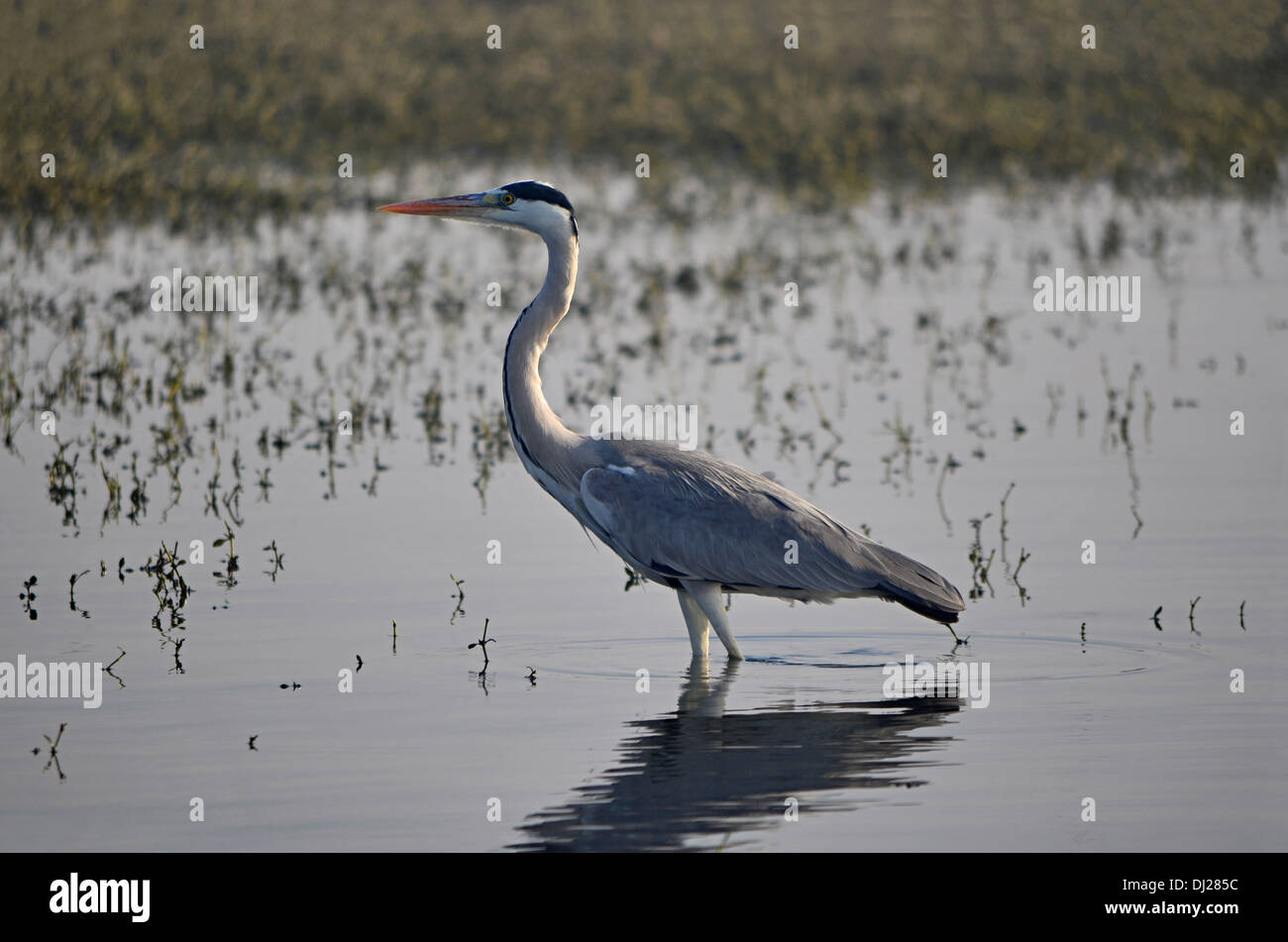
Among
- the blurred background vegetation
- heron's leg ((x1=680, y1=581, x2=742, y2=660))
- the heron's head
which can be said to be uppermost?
the blurred background vegetation

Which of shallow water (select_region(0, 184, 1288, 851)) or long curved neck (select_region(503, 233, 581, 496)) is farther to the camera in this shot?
long curved neck (select_region(503, 233, 581, 496))

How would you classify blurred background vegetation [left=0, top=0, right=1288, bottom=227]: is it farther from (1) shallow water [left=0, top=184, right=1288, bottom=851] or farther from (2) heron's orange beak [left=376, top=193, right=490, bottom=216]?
(2) heron's orange beak [left=376, top=193, right=490, bottom=216]

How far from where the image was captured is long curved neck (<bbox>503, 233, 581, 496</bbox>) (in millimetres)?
8164

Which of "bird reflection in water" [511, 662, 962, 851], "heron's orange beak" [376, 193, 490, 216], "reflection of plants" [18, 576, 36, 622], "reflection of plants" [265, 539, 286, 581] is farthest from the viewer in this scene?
"reflection of plants" [265, 539, 286, 581]

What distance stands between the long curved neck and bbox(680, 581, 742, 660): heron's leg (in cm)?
66

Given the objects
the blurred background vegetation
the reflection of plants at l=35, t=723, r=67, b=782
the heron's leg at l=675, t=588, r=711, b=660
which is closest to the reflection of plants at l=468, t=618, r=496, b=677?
the heron's leg at l=675, t=588, r=711, b=660

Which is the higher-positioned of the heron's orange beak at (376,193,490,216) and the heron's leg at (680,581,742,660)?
the heron's orange beak at (376,193,490,216)

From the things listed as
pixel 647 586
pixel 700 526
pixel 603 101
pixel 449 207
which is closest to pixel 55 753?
pixel 700 526

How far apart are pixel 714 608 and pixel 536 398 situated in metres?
1.12

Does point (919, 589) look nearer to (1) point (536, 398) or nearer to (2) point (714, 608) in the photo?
(2) point (714, 608)

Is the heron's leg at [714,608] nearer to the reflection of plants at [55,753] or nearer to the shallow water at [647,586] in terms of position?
the shallow water at [647,586]

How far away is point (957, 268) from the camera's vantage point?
57.4ft
